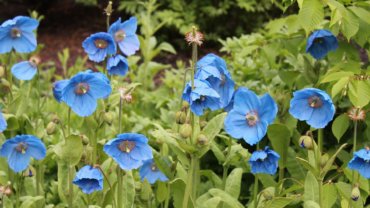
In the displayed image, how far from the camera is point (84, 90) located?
6.71 ft

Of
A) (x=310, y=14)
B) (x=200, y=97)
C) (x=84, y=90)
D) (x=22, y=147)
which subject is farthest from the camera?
(x=310, y=14)

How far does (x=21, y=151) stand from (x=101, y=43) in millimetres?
440

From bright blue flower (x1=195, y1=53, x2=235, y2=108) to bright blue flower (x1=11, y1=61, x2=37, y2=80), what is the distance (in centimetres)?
73

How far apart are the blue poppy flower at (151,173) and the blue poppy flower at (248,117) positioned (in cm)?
45

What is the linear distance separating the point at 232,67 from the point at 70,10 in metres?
3.94

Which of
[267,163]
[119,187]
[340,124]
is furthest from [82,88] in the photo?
[340,124]

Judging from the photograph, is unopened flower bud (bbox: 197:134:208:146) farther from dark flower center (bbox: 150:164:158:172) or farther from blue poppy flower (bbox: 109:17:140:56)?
blue poppy flower (bbox: 109:17:140:56)

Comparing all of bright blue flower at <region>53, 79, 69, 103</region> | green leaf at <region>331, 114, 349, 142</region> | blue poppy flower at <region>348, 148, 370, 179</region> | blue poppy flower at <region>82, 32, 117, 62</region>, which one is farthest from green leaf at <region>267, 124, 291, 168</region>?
bright blue flower at <region>53, 79, 69, 103</region>

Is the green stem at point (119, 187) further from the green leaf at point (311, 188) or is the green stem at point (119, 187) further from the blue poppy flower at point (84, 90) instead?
the green leaf at point (311, 188)

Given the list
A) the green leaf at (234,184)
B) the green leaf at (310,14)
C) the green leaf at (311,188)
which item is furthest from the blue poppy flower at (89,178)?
the green leaf at (310,14)

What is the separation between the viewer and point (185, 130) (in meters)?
1.98

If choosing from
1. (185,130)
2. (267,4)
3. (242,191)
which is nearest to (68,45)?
(267,4)

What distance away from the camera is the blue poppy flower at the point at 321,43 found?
269 cm

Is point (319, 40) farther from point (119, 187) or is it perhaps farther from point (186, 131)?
point (119, 187)
